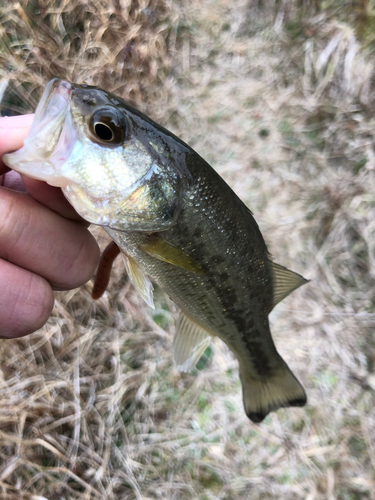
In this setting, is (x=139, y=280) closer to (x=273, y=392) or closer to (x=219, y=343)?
(x=273, y=392)

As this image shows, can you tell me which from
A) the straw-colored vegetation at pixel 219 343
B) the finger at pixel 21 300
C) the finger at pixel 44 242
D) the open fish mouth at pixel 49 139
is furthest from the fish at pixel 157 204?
the straw-colored vegetation at pixel 219 343

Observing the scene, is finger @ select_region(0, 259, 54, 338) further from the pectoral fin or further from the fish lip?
the fish lip

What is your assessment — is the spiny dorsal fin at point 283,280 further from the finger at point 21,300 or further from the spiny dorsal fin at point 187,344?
the finger at point 21,300

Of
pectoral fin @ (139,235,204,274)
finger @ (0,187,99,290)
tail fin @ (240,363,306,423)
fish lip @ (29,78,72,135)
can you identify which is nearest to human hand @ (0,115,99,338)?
finger @ (0,187,99,290)

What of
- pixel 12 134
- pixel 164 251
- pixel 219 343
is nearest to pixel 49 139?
pixel 12 134

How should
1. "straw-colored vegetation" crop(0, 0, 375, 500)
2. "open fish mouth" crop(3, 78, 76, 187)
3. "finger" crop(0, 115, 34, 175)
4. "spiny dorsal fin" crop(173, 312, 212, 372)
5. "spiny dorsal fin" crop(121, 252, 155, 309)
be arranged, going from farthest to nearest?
1. "straw-colored vegetation" crop(0, 0, 375, 500)
2. "spiny dorsal fin" crop(173, 312, 212, 372)
3. "spiny dorsal fin" crop(121, 252, 155, 309)
4. "finger" crop(0, 115, 34, 175)
5. "open fish mouth" crop(3, 78, 76, 187)

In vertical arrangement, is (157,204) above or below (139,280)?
above

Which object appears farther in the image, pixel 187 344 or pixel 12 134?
pixel 187 344
